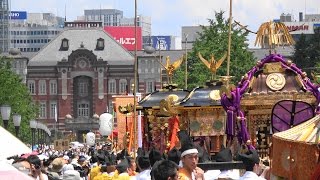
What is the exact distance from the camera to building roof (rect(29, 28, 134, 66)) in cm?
15425

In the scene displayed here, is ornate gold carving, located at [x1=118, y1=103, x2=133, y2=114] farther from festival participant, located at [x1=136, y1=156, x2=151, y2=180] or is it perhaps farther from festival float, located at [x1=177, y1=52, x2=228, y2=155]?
festival participant, located at [x1=136, y1=156, x2=151, y2=180]

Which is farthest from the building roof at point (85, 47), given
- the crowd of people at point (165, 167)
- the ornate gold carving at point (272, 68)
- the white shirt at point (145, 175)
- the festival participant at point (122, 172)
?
the white shirt at point (145, 175)

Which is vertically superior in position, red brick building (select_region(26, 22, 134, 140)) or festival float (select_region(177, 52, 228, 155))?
festival float (select_region(177, 52, 228, 155))

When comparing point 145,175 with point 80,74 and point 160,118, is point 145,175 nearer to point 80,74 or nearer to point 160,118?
point 160,118

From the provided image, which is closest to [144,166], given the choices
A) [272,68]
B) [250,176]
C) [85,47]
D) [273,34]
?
[250,176]

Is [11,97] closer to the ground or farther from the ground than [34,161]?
closer to the ground

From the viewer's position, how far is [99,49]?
15538 centimetres

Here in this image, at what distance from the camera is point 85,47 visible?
155 metres


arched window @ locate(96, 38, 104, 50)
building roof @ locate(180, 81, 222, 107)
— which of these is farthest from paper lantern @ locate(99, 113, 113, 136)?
arched window @ locate(96, 38, 104, 50)

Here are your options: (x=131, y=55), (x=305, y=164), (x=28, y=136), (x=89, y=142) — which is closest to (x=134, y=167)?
(x=305, y=164)

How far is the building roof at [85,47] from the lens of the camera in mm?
154250

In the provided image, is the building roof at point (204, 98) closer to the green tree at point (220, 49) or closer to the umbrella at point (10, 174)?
the umbrella at point (10, 174)

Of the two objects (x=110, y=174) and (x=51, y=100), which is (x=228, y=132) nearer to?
(x=110, y=174)

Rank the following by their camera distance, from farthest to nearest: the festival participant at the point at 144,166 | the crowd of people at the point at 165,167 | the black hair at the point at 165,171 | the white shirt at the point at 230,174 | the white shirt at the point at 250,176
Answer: the festival participant at the point at 144,166 → the white shirt at the point at 230,174 → the white shirt at the point at 250,176 → the crowd of people at the point at 165,167 → the black hair at the point at 165,171
